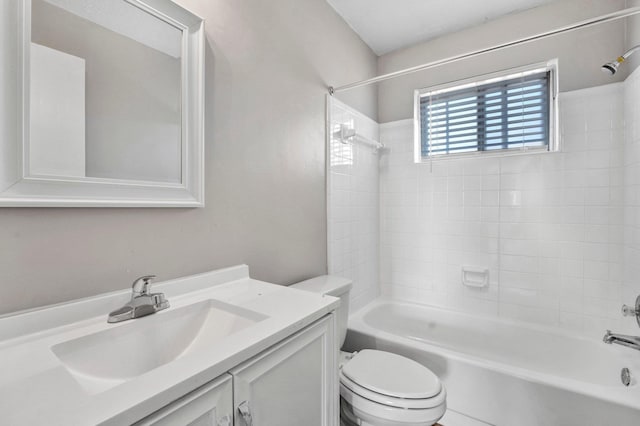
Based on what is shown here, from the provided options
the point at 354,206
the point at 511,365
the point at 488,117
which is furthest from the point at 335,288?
the point at 488,117

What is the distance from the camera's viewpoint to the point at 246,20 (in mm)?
1363

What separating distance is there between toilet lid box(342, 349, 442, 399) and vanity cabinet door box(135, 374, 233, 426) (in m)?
0.84

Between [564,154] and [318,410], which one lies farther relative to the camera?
[564,154]

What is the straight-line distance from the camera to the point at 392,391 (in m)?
1.24

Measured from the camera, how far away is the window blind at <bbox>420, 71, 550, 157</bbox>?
2.09 m

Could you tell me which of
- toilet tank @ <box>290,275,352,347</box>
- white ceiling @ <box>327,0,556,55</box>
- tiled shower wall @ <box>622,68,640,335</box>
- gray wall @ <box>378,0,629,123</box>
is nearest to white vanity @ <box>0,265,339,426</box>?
toilet tank @ <box>290,275,352,347</box>

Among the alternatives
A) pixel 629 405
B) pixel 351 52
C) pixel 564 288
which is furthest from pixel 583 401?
pixel 351 52

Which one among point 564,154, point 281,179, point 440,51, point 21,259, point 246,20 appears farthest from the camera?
point 440,51

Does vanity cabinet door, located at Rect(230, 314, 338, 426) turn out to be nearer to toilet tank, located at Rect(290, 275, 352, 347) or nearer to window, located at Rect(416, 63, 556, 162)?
toilet tank, located at Rect(290, 275, 352, 347)

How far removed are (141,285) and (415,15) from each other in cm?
239

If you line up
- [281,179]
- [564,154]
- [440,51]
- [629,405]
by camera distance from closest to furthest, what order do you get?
[629,405] → [281,179] → [564,154] → [440,51]

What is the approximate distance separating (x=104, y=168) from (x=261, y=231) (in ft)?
2.27

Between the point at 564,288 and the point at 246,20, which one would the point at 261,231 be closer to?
the point at 246,20

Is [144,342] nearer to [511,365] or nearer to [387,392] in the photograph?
[387,392]
